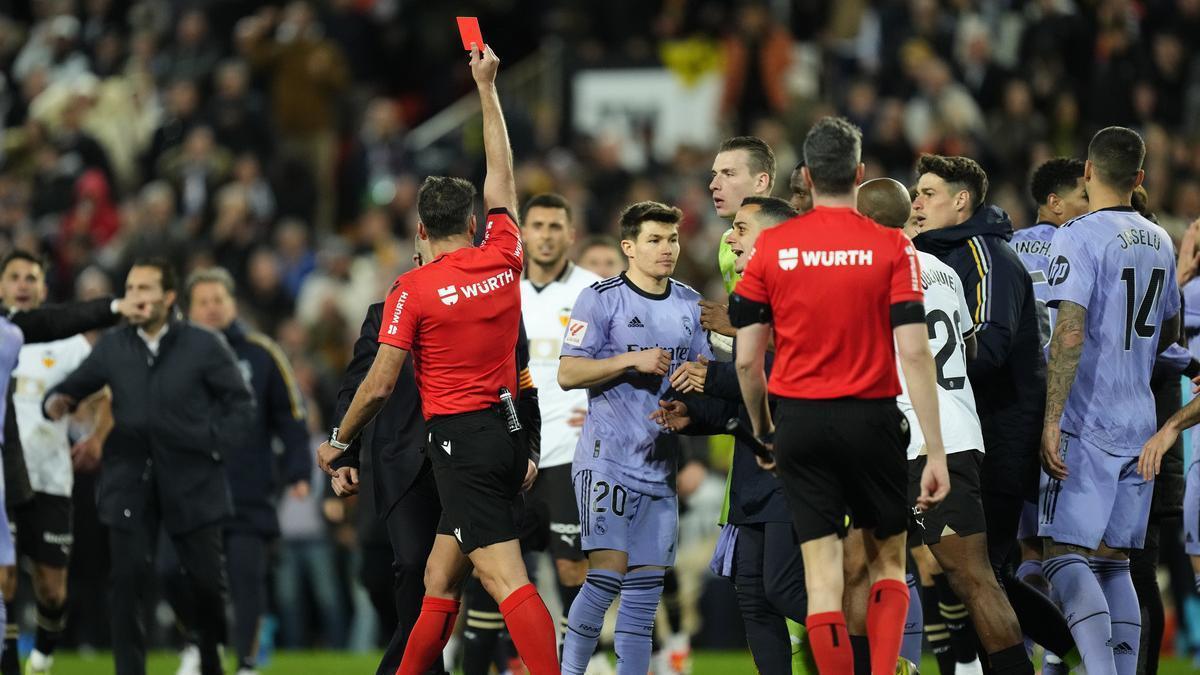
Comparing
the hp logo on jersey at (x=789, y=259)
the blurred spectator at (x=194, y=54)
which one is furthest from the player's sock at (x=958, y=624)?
the blurred spectator at (x=194, y=54)

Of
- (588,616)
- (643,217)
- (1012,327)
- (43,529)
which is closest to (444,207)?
(643,217)

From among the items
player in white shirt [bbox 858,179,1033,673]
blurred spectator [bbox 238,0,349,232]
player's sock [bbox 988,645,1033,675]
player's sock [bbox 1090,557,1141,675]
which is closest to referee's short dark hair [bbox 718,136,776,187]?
player in white shirt [bbox 858,179,1033,673]

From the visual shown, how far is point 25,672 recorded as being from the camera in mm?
12023

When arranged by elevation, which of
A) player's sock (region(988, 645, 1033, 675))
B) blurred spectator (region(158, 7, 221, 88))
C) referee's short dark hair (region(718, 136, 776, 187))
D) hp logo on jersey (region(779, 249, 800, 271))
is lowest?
player's sock (region(988, 645, 1033, 675))

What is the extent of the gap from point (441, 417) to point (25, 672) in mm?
5613

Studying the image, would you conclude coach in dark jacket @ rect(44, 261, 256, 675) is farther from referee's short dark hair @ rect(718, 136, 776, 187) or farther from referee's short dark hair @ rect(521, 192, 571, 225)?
referee's short dark hair @ rect(718, 136, 776, 187)

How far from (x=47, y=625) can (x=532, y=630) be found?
4.55m

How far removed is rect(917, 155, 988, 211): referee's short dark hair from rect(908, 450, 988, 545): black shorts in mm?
1476

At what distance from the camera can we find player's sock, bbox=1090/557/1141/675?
328 inches

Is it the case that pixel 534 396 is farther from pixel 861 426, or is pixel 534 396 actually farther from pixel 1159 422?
pixel 1159 422

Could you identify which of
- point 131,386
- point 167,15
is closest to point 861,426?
point 131,386

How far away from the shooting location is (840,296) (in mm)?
6680

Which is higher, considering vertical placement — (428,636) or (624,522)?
(624,522)

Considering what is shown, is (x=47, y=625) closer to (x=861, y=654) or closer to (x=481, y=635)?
(x=481, y=635)
